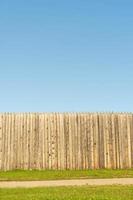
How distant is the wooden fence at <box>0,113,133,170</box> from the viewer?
20.9m

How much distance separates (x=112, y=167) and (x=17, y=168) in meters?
4.58

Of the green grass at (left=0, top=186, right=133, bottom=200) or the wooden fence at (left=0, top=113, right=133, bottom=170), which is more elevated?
the wooden fence at (left=0, top=113, right=133, bottom=170)

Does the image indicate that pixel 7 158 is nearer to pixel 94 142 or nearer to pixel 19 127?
pixel 19 127

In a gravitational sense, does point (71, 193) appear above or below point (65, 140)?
below

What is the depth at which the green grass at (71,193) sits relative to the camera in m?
11.0

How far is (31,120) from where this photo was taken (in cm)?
2117

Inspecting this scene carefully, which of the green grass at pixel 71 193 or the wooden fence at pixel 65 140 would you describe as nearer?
the green grass at pixel 71 193

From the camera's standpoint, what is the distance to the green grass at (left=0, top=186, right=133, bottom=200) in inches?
435

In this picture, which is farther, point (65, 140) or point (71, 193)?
point (65, 140)

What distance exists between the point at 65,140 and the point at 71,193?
9386 mm

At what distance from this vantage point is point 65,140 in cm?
2128

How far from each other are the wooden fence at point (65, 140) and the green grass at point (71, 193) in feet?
25.2

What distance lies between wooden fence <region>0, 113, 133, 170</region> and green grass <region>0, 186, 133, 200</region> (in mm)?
7686

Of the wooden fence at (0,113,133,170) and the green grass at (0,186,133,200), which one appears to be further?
the wooden fence at (0,113,133,170)
